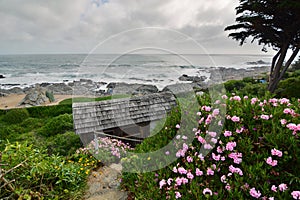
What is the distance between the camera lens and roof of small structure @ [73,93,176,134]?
7.02 meters

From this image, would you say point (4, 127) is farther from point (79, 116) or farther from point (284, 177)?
point (284, 177)

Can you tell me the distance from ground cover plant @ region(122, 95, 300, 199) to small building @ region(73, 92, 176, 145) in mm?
4665

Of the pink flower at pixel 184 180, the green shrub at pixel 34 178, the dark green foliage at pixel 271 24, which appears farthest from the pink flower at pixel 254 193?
the dark green foliage at pixel 271 24

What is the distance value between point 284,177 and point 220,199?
0.56 metres

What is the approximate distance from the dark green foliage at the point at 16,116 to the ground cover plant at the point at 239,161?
14.2 meters

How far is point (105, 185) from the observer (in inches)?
123

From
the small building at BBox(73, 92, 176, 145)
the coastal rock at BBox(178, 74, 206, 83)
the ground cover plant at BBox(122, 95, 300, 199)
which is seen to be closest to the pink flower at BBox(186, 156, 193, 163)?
the ground cover plant at BBox(122, 95, 300, 199)

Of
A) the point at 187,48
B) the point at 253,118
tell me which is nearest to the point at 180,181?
the point at 253,118

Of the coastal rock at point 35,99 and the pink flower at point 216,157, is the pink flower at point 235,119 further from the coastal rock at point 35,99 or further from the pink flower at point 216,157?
the coastal rock at point 35,99

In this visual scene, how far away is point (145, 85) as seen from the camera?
8.68 m

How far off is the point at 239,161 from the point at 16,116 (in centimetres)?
1560

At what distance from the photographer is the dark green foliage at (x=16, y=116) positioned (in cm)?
1329

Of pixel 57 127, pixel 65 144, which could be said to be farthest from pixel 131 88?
pixel 57 127

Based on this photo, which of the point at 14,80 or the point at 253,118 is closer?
the point at 253,118
